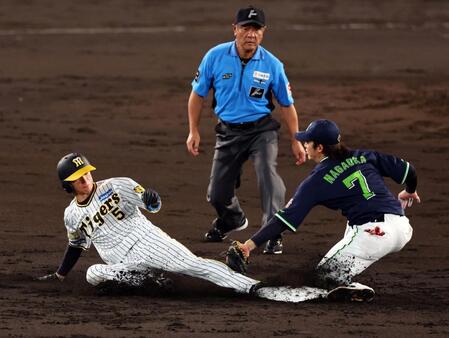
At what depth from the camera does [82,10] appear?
2509 cm

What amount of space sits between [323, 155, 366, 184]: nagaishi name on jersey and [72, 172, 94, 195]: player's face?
1720mm

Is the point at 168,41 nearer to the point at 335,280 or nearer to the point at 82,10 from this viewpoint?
the point at 82,10

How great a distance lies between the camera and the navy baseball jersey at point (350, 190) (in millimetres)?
8617

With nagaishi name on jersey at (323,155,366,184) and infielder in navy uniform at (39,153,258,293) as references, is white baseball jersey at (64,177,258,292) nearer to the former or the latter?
infielder in navy uniform at (39,153,258,293)

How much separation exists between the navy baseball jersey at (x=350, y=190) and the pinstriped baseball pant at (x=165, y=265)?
608 millimetres

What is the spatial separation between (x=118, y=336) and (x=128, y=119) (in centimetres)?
920

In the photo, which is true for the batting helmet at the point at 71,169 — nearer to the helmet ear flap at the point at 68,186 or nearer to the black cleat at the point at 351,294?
the helmet ear flap at the point at 68,186

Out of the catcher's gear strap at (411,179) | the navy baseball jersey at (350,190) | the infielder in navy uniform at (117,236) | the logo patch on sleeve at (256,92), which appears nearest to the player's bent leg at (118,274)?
the infielder in navy uniform at (117,236)

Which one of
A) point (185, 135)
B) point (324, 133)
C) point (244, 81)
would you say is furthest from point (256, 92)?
point (185, 135)

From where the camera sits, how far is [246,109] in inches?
424

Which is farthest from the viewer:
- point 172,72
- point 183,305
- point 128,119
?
point 172,72

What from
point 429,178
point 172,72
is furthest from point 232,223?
point 172,72

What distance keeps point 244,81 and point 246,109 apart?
0.24 meters

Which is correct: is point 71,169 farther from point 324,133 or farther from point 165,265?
point 324,133
